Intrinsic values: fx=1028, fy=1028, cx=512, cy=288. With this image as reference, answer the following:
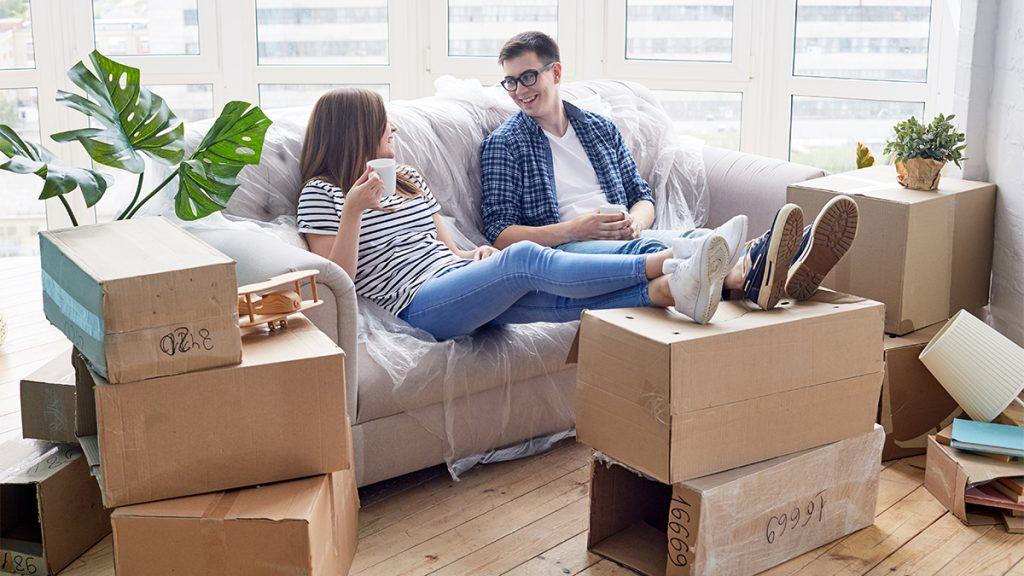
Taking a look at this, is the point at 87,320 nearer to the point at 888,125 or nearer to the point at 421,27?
the point at 421,27

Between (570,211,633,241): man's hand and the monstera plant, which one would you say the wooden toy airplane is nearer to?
the monstera plant

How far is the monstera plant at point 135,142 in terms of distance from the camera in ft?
6.26

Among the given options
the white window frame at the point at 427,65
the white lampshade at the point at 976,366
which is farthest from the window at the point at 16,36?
the white lampshade at the point at 976,366

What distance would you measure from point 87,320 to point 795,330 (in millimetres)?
1246

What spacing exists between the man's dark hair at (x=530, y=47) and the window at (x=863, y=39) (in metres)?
1.84

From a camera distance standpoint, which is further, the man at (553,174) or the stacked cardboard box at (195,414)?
the man at (553,174)

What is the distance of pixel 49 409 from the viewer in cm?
210

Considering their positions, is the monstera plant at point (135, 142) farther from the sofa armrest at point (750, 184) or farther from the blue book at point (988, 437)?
the blue book at point (988, 437)

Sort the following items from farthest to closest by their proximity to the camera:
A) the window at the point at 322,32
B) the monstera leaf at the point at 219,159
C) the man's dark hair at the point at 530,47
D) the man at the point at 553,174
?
1. the window at the point at 322,32
2. the man's dark hair at the point at 530,47
3. the man at the point at 553,174
4. the monstera leaf at the point at 219,159

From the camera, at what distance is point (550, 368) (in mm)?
2471

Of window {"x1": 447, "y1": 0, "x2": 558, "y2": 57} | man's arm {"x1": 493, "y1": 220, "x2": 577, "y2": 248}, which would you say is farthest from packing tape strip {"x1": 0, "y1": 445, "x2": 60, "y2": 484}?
window {"x1": 447, "y1": 0, "x2": 558, "y2": 57}

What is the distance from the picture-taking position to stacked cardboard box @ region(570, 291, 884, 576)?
1854mm

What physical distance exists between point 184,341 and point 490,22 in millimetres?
3068

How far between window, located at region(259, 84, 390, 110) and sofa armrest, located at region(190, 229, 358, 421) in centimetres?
242
